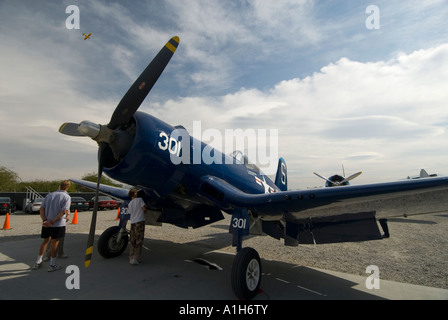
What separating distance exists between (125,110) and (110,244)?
327cm

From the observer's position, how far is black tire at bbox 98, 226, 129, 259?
525cm

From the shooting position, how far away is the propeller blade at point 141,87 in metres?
3.79

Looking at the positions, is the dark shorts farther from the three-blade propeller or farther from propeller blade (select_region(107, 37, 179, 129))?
propeller blade (select_region(107, 37, 179, 129))

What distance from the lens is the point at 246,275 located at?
3.59m

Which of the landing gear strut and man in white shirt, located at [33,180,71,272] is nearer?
the landing gear strut

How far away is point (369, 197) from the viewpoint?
3.46 m

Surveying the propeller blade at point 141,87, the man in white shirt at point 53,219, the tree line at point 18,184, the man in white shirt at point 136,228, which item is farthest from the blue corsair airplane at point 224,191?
the tree line at point 18,184

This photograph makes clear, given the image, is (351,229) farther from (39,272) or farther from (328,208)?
(39,272)

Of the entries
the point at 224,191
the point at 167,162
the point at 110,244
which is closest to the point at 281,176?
the point at 224,191

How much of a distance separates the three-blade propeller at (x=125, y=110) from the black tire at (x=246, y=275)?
2206 millimetres

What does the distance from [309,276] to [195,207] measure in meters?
2.69

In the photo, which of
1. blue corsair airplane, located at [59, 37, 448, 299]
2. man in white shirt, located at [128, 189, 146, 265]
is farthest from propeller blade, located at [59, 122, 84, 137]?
man in white shirt, located at [128, 189, 146, 265]

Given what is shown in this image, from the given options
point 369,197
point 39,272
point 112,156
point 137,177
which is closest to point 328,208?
point 369,197

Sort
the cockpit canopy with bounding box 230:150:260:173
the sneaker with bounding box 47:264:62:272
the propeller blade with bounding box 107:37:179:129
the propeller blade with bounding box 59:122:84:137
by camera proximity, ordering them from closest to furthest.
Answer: the propeller blade with bounding box 107:37:179:129, the propeller blade with bounding box 59:122:84:137, the sneaker with bounding box 47:264:62:272, the cockpit canopy with bounding box 230:150:260:173
